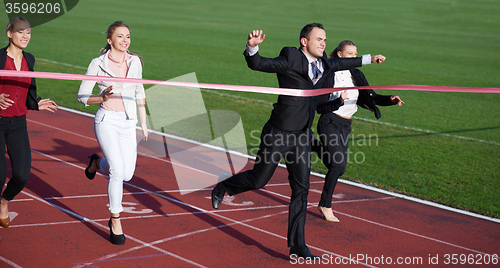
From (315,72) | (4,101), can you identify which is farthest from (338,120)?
(4,101)

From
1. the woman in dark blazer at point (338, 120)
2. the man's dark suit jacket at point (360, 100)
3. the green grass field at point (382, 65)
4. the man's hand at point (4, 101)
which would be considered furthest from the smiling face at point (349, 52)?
the man's hand at point (4, 101)

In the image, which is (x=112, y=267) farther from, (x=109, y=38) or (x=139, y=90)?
(x=109, y=38)

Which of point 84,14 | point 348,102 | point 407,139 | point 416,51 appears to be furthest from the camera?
point 84,14

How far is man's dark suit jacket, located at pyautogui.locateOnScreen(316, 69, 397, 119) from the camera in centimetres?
685

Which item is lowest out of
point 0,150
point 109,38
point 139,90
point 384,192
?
point 384,192

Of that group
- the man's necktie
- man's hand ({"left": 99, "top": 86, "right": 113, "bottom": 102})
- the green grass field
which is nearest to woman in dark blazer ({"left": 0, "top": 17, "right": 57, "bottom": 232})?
the green grass field

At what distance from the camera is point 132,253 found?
233 inches

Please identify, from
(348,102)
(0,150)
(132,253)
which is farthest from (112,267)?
(348,102)

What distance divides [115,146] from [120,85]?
A: 708 millimetres

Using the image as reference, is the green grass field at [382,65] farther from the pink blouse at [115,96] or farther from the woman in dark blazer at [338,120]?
the woman in dark blazer at [338,120]

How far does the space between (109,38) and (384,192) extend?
16.9 ft

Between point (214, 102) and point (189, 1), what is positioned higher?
point (189, 1)

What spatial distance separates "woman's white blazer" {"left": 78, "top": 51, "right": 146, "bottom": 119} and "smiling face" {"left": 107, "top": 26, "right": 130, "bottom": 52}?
18 cm

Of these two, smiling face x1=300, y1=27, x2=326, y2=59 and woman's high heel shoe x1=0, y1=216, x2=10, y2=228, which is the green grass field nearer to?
woman's high heel shoe x1=0, y1=216, x2=10, y2=228
